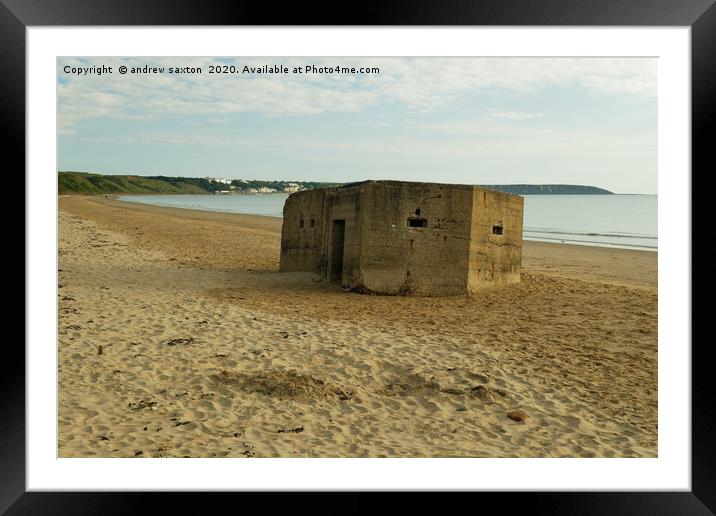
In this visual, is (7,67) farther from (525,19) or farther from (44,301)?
(525,19)

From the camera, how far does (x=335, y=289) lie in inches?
481

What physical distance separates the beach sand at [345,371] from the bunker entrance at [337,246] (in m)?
0.62

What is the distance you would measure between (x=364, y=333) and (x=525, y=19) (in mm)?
5349

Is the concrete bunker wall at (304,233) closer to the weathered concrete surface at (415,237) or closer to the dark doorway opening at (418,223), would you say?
the weathered concrete surface at (415,237)

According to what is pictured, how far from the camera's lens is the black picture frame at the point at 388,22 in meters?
3.96

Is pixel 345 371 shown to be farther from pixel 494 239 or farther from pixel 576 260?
pixel 576 260

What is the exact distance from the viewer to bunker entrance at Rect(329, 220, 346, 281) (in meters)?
12.8

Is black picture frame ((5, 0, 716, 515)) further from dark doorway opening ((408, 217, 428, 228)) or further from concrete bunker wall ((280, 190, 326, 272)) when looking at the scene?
concrete bunker wall ((280, 190, 326, 272))

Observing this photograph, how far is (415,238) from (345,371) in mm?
5153

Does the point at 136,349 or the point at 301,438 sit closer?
the point at 301,438

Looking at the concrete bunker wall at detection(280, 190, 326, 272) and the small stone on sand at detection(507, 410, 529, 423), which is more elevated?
the concrete bunker wall at detection(280, 190, 326, 272)

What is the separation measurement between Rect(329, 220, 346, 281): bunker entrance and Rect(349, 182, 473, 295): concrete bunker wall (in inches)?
50.0

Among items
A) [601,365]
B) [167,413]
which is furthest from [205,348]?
[601,365]

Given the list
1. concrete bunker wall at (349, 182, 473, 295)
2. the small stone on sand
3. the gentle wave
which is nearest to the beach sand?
the small stone on sand
